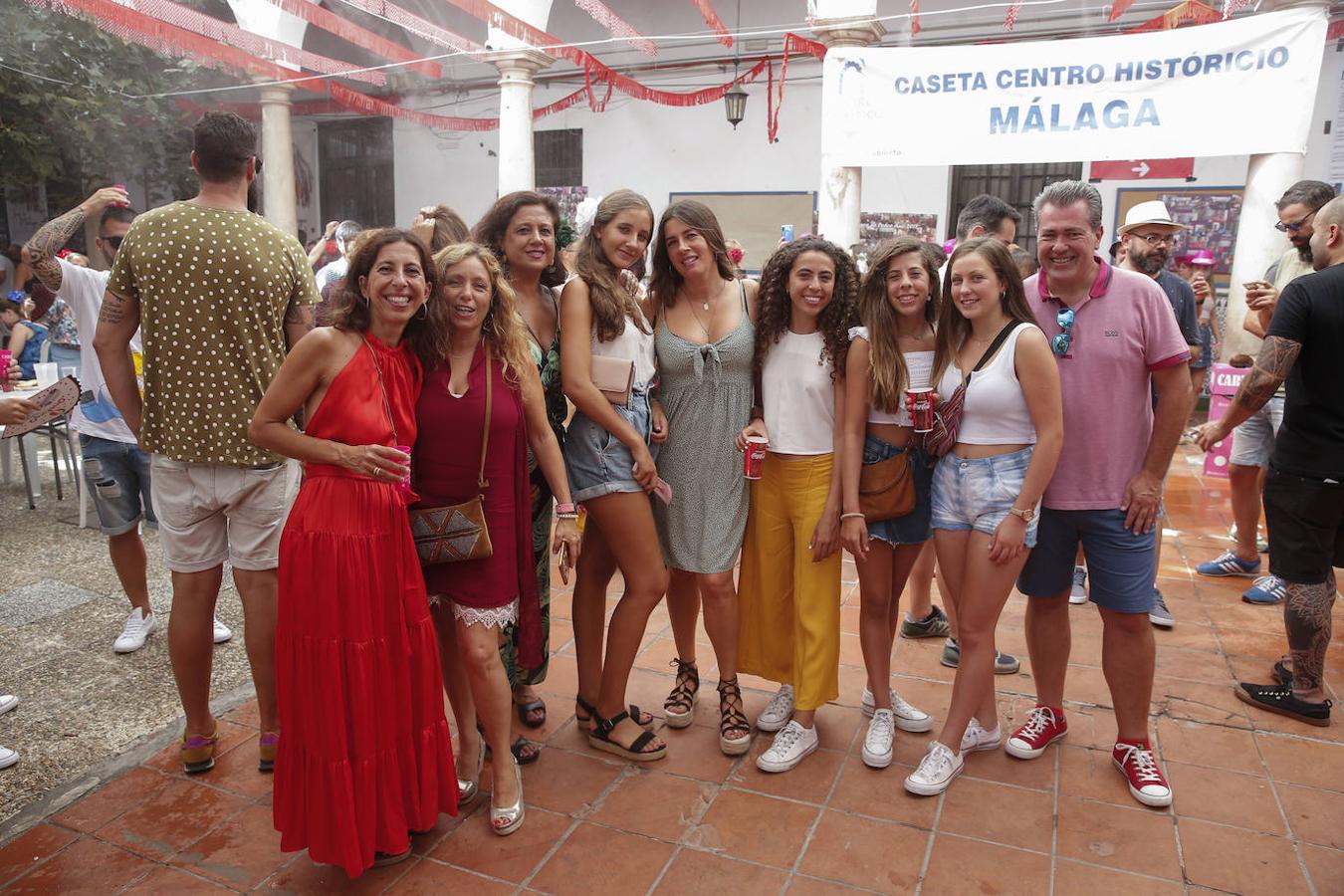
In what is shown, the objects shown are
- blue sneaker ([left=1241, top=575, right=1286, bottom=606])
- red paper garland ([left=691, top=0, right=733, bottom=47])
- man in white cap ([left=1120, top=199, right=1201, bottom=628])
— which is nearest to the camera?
man in white cap ([left=1120, top=199, right=1201, bottom=628])

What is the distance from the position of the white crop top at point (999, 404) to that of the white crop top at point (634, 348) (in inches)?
38.0

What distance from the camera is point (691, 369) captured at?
3.05 meters

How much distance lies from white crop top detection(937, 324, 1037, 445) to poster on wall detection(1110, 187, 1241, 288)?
8.77m

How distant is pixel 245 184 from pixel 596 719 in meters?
2.12

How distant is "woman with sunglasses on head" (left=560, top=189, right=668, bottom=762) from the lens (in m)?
2.91

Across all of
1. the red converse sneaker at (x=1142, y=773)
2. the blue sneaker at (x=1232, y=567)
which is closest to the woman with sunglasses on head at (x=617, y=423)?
the red converse sneaker at (x=1142, y=773)

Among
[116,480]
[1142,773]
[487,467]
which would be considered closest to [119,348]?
[487,467]

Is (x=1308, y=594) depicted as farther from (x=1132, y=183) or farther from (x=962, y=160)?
(x=1132, y=183)

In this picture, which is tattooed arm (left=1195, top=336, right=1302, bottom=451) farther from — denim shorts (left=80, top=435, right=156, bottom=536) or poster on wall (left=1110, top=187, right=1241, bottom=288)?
poster on wall (left=1110, top=187, right=1241, bottom=288)

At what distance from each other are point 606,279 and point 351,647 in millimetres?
1361

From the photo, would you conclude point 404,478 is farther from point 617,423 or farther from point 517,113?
point 517,113

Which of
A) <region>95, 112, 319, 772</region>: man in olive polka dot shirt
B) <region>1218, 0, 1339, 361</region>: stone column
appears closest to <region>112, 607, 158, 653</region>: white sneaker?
<region>95, 112, 319, 772</region>: man in olive polka dot shirt

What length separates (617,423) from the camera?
290 centimetres

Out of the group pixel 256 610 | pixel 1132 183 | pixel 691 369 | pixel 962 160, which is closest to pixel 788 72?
pixel 1132 183
